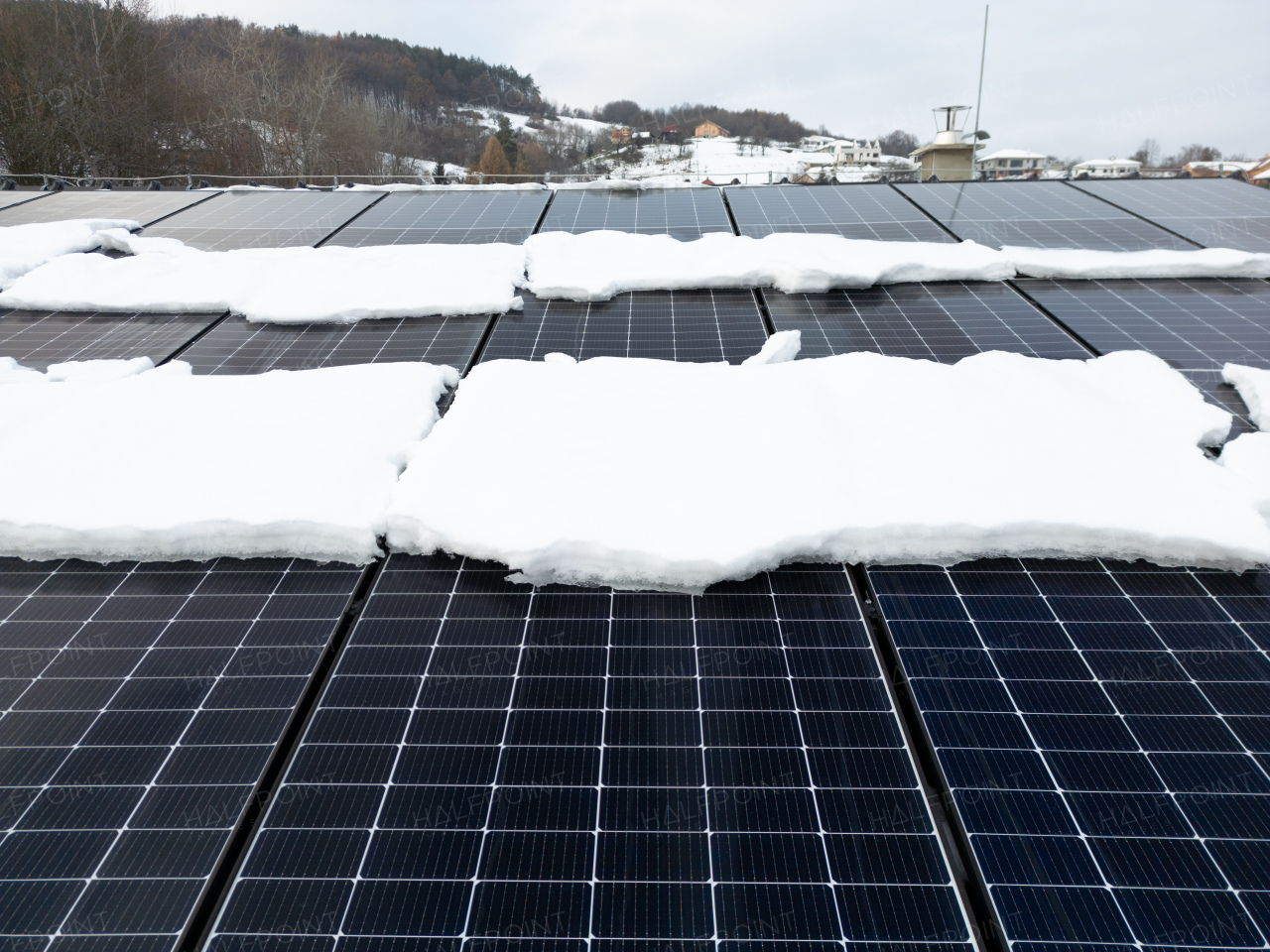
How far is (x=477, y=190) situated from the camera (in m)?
14.8

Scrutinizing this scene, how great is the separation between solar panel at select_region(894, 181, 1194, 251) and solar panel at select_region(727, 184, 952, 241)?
1.76ft

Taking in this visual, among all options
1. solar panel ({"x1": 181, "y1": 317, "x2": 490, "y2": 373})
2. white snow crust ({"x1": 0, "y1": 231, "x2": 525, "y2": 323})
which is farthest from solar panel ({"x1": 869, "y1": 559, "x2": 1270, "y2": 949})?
white snow crust ({"x1": 0, "y1": 231, "x2": 525, "y2": 323})

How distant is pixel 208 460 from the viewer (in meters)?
5.97

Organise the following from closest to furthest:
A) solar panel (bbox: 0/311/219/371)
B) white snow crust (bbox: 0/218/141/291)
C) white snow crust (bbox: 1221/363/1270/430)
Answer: white snow crust (bbox: 1221/363/1270/430), solar panel (bbox: 0/311/219/371), white snow crust (bbox: 0/218/141/291)

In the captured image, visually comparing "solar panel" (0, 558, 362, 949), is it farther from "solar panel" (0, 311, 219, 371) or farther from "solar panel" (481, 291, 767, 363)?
"solar panel" (481, 291, 767, 363)

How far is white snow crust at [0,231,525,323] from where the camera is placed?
905cm

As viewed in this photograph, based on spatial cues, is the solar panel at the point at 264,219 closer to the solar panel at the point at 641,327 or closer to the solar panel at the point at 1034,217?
the solar panel at the point at 641,327

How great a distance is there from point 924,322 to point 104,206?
16355mm

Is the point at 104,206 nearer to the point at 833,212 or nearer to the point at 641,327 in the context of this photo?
the point at 641,327

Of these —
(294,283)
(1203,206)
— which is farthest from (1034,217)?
(294,283)

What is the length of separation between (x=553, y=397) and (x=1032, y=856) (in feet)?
17.0

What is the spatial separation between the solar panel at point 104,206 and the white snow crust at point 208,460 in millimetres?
7964

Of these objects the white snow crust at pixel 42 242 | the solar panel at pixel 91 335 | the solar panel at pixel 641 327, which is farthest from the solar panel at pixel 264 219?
the solar panel at pixel 641 327

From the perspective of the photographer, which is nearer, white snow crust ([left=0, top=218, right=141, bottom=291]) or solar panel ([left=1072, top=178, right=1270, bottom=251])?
white snow crust ([left=0, top=218, right=141, bottom=291])
